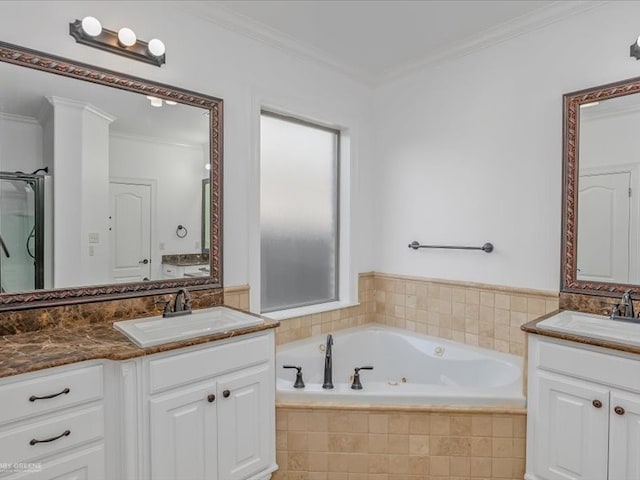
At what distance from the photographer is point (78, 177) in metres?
1.88

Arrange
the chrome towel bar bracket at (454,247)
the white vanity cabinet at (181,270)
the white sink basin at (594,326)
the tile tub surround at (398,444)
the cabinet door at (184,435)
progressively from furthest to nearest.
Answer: the chrome towel bar bracket at (454,247), the white vanity cabinet at (181,270), the tile tub surround at (398,444), the white sink basin at (594,326), the cabinet door at (184,435)

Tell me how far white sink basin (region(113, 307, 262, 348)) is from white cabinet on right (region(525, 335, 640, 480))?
1.39 meters

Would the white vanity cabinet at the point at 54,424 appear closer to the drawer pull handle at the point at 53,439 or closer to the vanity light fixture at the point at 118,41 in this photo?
the drawer pull handle at the point at 53,439

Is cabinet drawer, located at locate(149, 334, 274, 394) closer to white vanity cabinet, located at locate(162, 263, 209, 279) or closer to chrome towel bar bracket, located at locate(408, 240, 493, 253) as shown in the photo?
white vanity cabinet, located at locate(162, 263, 209, 279)

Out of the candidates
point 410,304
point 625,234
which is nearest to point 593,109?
point 625,234

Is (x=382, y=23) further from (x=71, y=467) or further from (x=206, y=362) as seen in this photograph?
(x=71, y=467)

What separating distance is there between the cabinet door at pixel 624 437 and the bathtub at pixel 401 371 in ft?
1.22

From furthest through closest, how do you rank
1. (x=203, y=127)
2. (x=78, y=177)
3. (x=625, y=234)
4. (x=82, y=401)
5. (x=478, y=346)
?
(x=478, y=346)
(x=203, y=127)
(x=625, y=234)
(x=78, y=177)
(x=82, y=401)

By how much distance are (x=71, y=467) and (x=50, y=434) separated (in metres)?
0.16

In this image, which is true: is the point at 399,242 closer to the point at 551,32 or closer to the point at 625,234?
the point at 625,234

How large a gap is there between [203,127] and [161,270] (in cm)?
87

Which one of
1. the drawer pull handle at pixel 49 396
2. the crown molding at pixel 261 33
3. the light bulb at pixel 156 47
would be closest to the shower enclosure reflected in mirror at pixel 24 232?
the drawer pull handle at pixel 49 396

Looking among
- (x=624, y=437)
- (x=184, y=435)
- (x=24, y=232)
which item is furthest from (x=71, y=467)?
(x=624, y=437)

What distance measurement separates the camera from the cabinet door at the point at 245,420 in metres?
1.76
